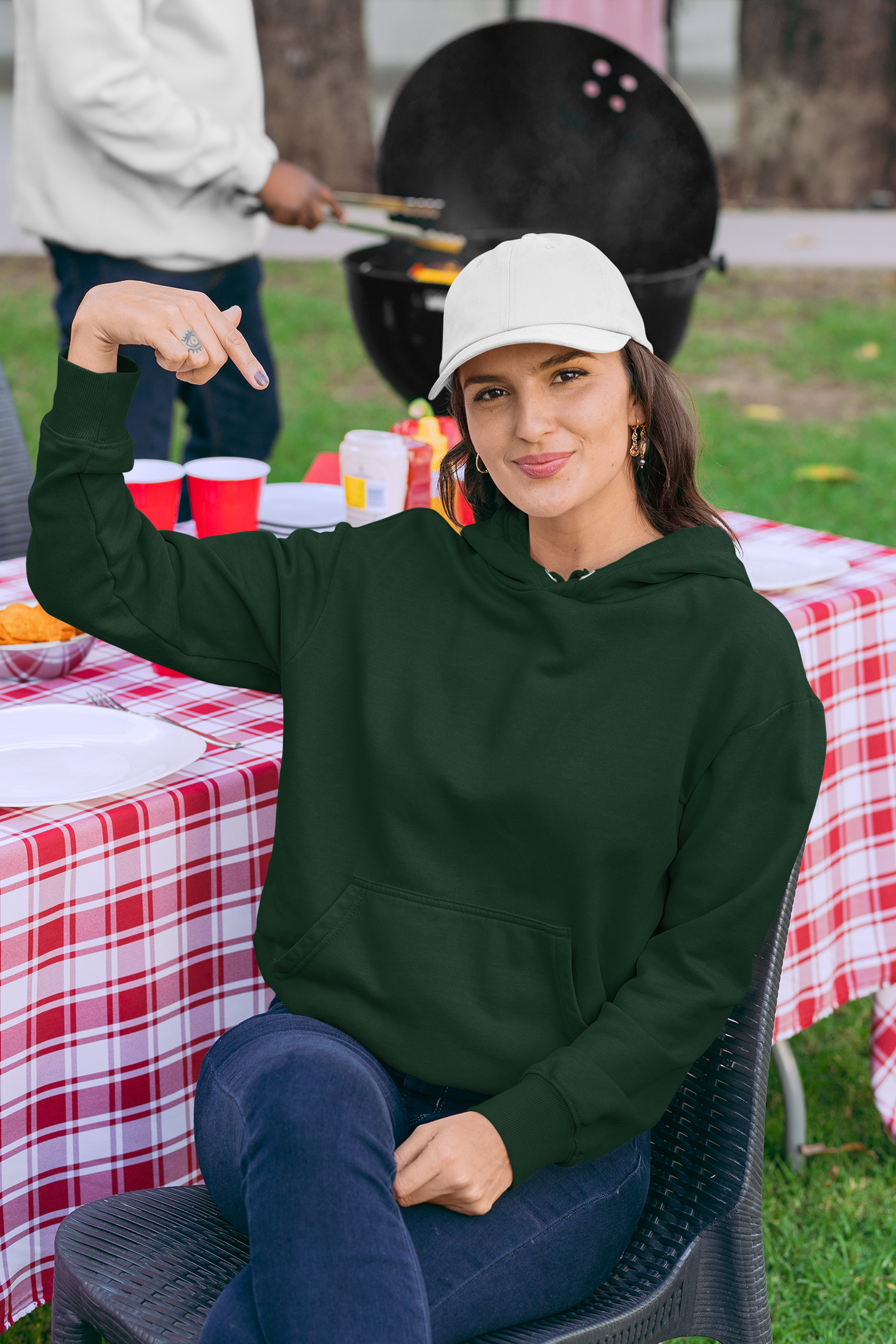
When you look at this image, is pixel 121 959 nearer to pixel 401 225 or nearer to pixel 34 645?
pixel 34 645

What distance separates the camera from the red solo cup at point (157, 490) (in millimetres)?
2004

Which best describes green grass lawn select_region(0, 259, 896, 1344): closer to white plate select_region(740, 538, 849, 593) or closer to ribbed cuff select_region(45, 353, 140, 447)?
white plate select_region(740, 538, 849, 593)

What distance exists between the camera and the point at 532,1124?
1346mm

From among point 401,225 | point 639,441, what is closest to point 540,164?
point 401,225

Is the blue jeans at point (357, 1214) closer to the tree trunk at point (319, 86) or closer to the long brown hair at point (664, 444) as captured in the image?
the long brown hair at point (664, 444)

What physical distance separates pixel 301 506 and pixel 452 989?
1167 mm

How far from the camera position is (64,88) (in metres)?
3.06

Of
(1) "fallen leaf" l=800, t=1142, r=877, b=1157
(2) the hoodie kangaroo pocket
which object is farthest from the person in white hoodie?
(1) "fallen leaf" l=800, t=1142, r=877, b=1157

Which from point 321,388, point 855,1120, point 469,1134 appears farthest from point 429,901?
point 321,388

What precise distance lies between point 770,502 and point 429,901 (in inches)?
165

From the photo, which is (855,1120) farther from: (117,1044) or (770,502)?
(770,502)

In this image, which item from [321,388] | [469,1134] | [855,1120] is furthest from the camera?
[321,388]

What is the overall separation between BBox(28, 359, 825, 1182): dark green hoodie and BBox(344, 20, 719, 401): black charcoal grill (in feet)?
7.52

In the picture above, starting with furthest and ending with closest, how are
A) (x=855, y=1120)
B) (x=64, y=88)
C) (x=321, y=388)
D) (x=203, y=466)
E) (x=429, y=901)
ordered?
1. (x=321, y=388)
2. (x=64, y=88)
3. (x=855, y=1120)
4. (x=203, y=466)
5. (x=429, y=901)
